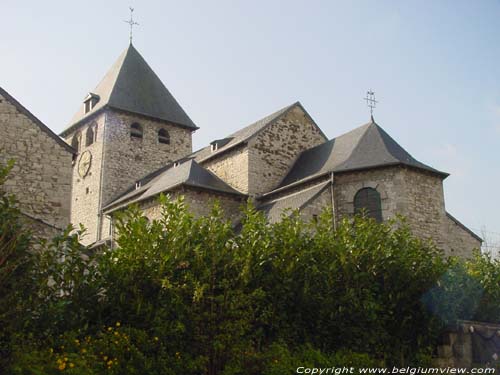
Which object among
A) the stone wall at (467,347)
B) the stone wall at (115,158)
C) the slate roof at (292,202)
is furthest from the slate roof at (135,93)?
the stone wall at (467,347)

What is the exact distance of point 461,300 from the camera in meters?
10.7

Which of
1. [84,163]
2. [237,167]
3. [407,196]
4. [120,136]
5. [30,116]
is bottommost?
[407,196]

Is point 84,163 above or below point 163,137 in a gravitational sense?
below

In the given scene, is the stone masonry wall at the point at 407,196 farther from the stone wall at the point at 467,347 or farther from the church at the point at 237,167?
the stone wall at the point at 467,347

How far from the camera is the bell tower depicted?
92.1 feet

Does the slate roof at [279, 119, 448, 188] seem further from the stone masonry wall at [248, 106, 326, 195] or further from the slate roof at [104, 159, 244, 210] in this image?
the slate roof at [104, 159, 244, 210]

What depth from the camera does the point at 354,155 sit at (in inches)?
754

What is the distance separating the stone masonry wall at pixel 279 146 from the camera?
21547 millimetres

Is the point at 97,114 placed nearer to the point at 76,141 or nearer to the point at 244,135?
the point at 76,141

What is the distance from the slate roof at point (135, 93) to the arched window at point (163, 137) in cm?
69

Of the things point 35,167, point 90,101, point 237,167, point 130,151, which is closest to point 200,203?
point 237,167

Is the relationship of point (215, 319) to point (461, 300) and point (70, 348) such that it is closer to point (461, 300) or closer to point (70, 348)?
point (70, 348)

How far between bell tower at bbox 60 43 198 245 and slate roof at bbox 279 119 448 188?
9.46 metres

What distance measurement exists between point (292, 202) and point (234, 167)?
155 inches
